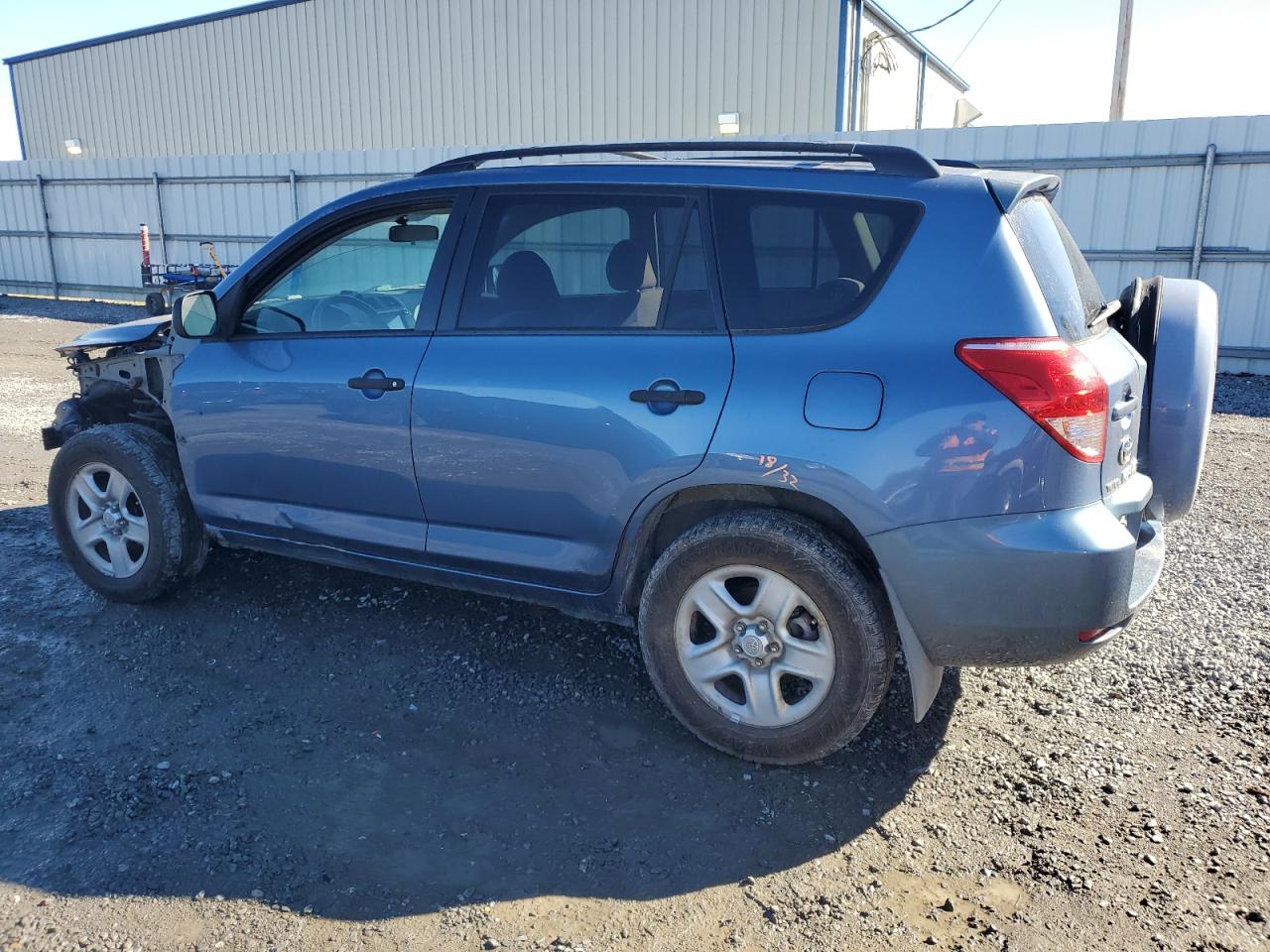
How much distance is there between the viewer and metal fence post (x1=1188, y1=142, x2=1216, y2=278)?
35.8 feet

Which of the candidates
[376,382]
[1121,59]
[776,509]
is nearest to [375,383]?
[376,382]

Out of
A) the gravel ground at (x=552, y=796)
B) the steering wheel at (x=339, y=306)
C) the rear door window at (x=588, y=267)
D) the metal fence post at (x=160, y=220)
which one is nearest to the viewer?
the gravel ground at (x=552, y=796)

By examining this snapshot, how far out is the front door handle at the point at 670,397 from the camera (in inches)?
120

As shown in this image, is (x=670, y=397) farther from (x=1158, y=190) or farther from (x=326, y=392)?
(x=1158, y=190)

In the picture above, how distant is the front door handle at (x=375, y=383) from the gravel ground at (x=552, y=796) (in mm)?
1057

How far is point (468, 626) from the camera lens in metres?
4.15

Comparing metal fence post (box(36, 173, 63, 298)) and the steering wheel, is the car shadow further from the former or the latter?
metal fence post (box(36, 173, 63, 298))

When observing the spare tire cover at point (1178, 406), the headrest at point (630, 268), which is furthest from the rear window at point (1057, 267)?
the headrest at point (630, 268)

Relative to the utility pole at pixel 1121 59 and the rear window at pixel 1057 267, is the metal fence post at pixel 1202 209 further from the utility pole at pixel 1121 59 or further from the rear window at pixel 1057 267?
the rear window at pixel 1057 267

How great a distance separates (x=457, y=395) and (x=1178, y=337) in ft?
8.08

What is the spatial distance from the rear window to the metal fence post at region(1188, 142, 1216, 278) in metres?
9.05

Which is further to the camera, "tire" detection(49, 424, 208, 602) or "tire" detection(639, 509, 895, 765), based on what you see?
"tire" detection(49, 424, 208, 602)

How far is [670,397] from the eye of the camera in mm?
3080

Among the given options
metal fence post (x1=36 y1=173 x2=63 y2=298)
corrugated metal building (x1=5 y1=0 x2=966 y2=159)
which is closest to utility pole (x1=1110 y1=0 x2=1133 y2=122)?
corrugated metal building (x1=5 y1=0 x2=966 y2=159)
